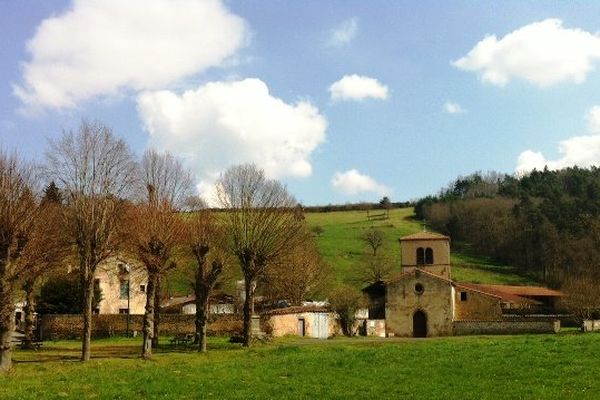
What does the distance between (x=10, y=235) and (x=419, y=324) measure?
4224 centimetres

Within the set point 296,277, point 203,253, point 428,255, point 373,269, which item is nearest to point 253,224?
point 203,253

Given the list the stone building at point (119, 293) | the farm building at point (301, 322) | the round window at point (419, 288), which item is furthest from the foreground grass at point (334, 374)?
the stone building at point (119, 293)

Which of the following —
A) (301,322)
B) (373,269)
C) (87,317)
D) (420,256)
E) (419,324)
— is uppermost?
(420,256)

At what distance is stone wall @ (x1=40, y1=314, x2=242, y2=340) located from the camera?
1834 inches

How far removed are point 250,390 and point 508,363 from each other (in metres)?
10.2

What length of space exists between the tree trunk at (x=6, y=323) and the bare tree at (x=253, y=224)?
14.0 m

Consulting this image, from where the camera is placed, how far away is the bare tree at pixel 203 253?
36.2 meters

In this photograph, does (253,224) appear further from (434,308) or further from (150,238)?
(434,308)

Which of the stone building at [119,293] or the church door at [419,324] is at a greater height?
the stone building at [119,293]

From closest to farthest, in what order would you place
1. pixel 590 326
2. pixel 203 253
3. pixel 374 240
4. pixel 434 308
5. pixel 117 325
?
pixel 203 253
pixel 117 325
pixel 590 326
pixel 434 308
pixel 374 240

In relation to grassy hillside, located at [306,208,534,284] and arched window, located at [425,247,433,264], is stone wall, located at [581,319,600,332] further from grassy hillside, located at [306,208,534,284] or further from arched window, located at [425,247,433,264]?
grassy hillside, located at [306,208,534,284]

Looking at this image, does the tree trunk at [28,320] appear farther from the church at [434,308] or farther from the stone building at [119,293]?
the church at [434,308]

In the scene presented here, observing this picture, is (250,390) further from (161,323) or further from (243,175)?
(161,323)

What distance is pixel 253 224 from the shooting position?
40438 mm
